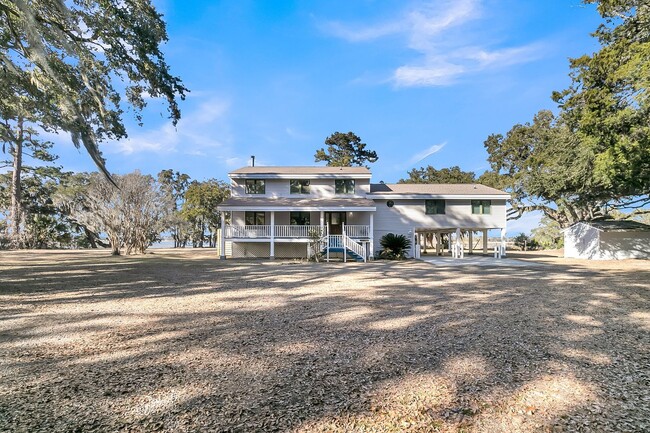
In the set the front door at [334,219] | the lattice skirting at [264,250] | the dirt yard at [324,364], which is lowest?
the dirt yard at [324,364]

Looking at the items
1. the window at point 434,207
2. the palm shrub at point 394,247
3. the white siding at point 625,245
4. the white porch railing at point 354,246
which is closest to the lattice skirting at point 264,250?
the white porch railing at point 354,246

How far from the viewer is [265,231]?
21.6 m

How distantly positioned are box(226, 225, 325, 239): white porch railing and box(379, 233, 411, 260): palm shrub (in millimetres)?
4432

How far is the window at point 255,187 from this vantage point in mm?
→ 23641

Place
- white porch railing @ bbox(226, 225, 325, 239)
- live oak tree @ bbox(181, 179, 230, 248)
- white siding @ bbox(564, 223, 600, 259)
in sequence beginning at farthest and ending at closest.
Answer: live oak tree @ bbox(181, 179, 230, 248) → white siding @ bbox(564, 223, 600, 259) → white porch railing @ bbox(226, 225, 325, 239)

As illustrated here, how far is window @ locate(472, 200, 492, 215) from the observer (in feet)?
77.9

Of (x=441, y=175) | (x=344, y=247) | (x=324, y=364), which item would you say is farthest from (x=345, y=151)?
(x=324, y=364)

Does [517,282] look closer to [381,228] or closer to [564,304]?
[564,304]

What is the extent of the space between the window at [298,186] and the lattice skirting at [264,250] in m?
3.57

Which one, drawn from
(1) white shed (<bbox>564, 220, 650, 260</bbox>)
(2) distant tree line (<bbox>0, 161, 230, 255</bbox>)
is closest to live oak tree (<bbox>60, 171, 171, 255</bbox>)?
(2) distant tree line (<bbox>0, 161, 230, 255</bbox>)

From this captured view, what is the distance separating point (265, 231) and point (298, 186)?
4150mm

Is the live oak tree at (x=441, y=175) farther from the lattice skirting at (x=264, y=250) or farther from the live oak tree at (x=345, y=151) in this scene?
the lattice skirting at (x=264, y=250)

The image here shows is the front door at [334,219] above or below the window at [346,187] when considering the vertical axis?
below

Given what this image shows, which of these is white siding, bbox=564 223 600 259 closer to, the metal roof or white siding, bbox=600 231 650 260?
white siding, bbox=600 231 650 260
